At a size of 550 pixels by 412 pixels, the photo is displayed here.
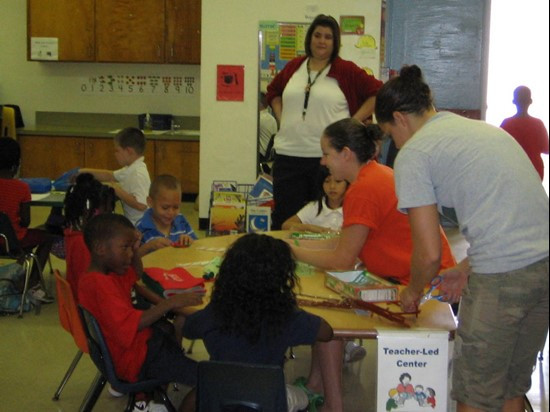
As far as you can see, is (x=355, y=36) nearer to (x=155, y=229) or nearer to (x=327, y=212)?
(x=327, y=212)

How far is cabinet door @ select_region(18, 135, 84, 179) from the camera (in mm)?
9484

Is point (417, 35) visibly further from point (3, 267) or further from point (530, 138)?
point (3, 267)

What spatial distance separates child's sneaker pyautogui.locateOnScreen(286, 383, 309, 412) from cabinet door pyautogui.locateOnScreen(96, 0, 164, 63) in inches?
289

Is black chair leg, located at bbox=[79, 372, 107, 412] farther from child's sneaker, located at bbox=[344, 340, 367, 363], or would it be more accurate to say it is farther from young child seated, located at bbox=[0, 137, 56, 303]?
young child seated, located at bbox=[0, 137, 56, 303]

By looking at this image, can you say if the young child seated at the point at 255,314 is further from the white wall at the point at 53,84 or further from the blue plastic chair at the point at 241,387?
the white wall at the point at 53,84

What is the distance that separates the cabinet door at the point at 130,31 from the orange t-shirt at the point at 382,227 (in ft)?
22.2

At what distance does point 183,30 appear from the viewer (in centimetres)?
947

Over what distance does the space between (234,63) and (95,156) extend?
2.55 m

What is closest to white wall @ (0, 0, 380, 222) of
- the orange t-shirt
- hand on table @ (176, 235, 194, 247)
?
hand on table @ (176, 235, 194, 247)

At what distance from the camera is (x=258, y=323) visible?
2469 millimetres

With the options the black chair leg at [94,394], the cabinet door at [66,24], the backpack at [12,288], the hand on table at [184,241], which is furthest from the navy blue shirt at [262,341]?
the cabinet door at [66,24]

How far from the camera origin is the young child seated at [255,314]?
2.48 metres

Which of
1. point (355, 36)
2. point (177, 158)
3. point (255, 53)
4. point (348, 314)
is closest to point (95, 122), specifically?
point (177, 158)

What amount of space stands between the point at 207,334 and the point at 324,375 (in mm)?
807
